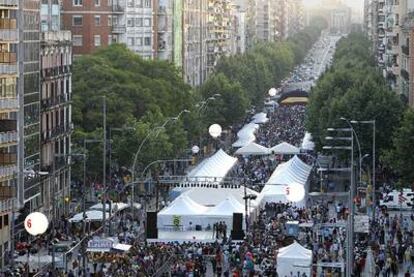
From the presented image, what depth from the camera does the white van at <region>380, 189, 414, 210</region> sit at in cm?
8388

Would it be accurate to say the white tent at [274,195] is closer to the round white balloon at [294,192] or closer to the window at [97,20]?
the round white balloon at [294,192]

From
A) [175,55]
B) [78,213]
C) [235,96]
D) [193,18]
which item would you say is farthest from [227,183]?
[193,18]

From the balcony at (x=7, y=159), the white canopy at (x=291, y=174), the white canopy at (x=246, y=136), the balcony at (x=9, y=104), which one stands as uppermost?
the balcony at (x=9, y=104)

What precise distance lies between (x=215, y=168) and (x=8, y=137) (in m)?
32.4

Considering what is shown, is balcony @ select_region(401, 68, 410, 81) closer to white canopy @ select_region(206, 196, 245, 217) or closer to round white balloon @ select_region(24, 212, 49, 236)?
white canopy @ select_region(206, 196, 245, 217)

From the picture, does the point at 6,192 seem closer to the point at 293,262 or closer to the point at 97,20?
the point at 293,262

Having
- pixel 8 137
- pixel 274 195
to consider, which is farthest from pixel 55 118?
pixel 8 137

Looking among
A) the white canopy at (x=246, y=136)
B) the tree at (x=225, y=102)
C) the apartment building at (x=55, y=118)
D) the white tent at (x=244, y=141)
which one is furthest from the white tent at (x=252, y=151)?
the tree at (x=225, y=102)

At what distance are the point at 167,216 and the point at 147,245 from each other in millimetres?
6490

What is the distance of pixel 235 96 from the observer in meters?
148

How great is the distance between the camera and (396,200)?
85.6 m

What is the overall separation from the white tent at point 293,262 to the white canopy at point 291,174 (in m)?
26.5

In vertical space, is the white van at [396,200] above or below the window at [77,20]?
below

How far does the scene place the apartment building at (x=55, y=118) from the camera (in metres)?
85.1
